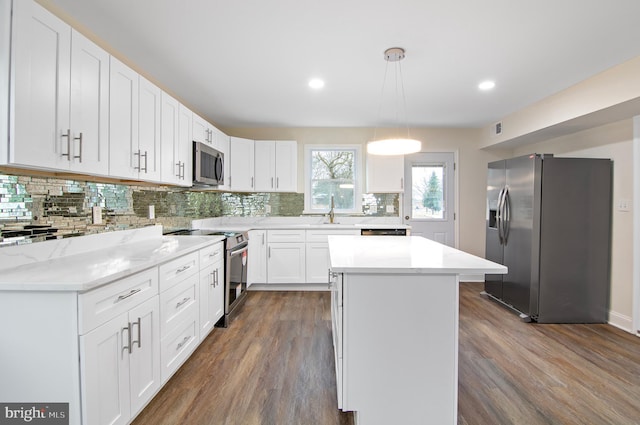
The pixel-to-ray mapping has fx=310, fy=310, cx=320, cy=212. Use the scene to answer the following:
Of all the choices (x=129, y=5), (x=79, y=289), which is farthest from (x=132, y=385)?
(x=129, y=5)

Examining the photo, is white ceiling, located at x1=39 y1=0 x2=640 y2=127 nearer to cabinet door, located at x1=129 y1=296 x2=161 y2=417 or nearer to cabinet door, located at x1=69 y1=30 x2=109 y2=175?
cabinet door, located at x1=69 y1=30 x2=109 y2=175

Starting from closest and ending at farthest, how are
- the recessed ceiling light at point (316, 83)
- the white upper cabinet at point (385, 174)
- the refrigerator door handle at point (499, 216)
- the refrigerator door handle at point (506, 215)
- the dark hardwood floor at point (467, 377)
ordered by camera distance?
1. the dark hardwood floor at point (467, 377)
2. the recessed ceiling light at point (316, 83)
3. the refrigerator door handle at point (506, 215)
4. the refrigerator door handle at point (499, 216)
5. the white upper cabinet at point (385, 174)

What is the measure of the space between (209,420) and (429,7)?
2.72 m

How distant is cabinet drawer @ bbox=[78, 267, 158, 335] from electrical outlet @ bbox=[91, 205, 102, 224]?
71 centimetres

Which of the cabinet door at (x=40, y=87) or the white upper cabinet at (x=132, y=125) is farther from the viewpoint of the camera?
the white upper cabinet at (x=132, y=125)

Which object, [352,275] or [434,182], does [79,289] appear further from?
[434,182]

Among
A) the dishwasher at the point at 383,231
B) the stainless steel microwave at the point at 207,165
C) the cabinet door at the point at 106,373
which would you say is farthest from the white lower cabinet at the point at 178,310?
the dishwasher at the point at 383,231

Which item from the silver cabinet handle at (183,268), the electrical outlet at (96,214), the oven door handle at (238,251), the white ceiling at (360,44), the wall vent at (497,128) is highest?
the white ceiling at (360,44)

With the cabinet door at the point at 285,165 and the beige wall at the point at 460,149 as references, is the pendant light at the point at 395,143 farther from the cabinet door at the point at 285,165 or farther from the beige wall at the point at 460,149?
the beige wall at the point at 460,149

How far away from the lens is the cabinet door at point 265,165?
4.44 m

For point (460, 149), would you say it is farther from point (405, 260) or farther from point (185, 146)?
point (185, 146)

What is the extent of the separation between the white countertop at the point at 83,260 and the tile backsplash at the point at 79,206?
0.22ft

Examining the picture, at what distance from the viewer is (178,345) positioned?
214 centimetres

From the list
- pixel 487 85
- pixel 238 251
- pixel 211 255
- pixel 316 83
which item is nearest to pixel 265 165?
pixel 238 251
